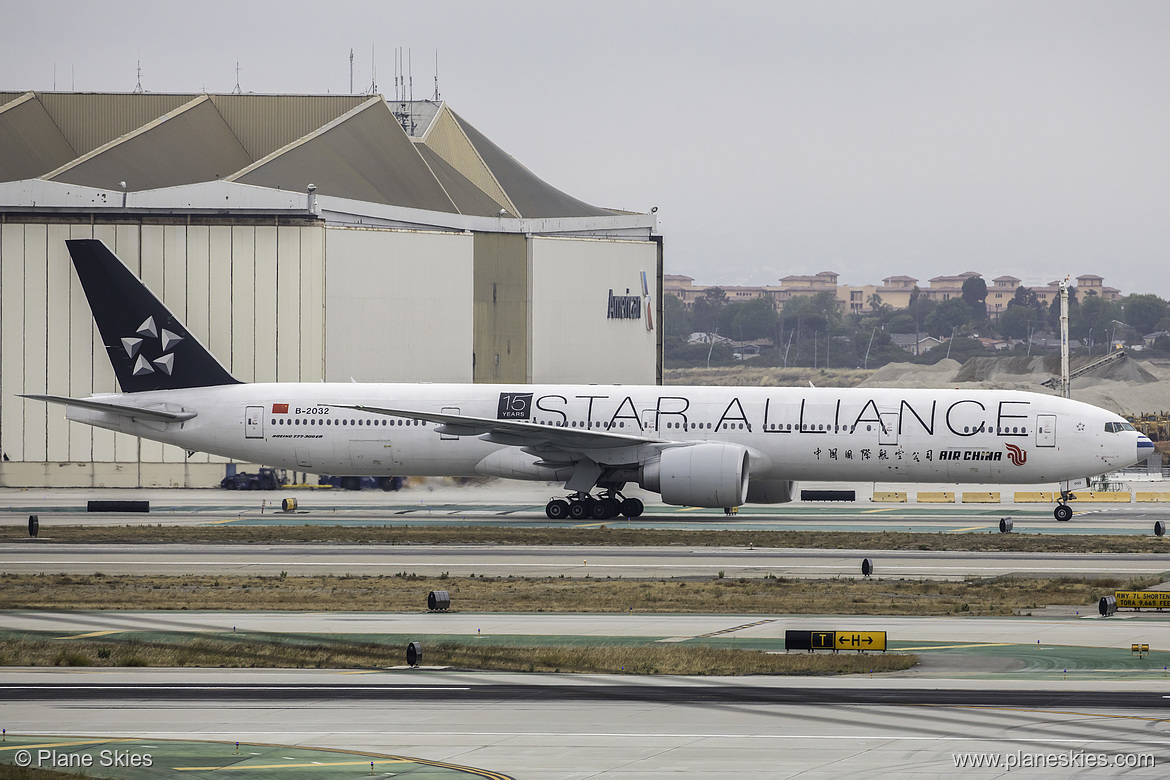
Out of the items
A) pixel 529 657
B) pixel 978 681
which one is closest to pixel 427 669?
pixel 529 657

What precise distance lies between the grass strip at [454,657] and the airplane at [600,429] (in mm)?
19510

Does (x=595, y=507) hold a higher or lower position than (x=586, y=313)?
lower

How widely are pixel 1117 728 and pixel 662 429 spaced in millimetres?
27942

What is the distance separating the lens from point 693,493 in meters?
38.7

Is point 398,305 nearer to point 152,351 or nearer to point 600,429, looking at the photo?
point 152,351

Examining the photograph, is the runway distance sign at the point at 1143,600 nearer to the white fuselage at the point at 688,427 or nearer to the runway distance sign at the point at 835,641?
the runway distance sign at the point at 835,641

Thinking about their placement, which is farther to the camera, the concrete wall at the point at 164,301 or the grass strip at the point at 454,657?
the concrete wall at the point at 164,301

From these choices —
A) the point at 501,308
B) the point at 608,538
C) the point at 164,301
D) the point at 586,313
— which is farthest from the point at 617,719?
the point at 586,313

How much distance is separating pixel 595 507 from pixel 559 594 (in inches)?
632

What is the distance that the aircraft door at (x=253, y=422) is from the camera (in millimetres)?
43188

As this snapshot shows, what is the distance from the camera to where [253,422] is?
4322 cm

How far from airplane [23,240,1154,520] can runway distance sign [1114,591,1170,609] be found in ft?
51.7

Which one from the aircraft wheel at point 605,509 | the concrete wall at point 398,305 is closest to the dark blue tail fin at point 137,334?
the aircraft wheel at point 605,509

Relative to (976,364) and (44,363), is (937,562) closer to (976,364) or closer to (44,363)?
(44,363)
